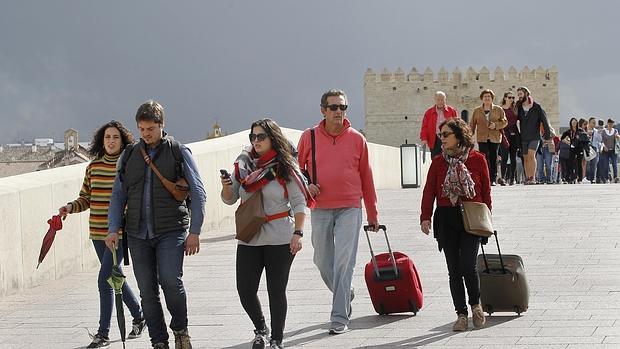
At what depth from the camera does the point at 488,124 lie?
20.0m

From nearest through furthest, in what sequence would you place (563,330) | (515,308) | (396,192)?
(563,330), (515,308), (396,192)

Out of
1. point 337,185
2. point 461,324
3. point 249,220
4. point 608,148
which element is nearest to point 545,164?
point 608,148

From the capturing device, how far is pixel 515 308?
9.20 metres

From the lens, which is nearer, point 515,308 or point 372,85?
point 515,308

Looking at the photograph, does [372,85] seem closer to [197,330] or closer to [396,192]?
[396,192]

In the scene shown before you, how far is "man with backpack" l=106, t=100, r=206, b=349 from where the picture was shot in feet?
25.8

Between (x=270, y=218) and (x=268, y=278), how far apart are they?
367mm

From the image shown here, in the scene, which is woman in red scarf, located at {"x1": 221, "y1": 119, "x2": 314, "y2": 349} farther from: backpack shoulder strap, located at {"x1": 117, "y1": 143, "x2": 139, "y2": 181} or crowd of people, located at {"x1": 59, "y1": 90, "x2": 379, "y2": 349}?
Result: backpack shoulder strap, located at {"x1": 117, "y1": 143, "x2": 139, "y2": 181}

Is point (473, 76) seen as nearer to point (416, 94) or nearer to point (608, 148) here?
point (416, 94)

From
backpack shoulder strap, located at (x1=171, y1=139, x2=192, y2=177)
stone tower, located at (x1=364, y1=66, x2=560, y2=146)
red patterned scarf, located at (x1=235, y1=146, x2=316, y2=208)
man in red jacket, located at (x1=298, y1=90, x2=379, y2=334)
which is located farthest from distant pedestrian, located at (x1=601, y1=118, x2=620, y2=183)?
stone tower, located at (x1=364, y1=66, x2=560, y2=146)

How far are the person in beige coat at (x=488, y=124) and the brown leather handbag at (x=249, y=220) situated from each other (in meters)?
12.1

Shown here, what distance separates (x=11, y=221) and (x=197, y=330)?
2.89 meters

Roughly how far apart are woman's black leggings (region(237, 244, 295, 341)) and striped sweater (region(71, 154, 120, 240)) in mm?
1181

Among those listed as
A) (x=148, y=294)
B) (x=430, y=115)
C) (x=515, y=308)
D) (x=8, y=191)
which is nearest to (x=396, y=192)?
(x=430, y=115)
